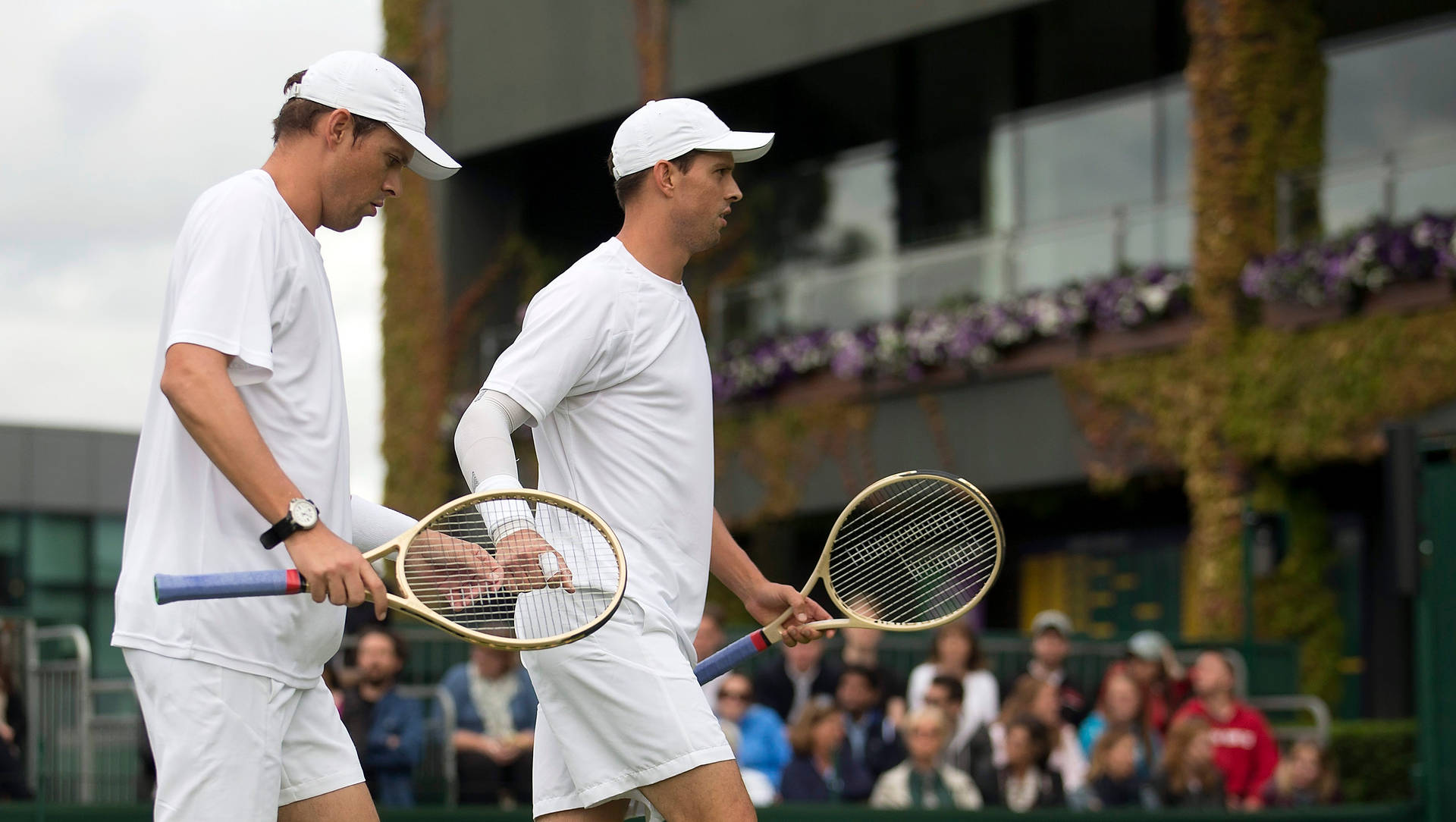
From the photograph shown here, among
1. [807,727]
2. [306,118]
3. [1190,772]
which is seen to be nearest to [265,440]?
[306,118]

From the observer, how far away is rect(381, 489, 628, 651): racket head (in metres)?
3.62

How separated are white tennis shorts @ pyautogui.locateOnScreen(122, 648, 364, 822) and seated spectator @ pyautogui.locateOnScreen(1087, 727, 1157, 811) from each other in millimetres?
6940

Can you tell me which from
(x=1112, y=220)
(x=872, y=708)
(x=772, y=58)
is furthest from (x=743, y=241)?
(x=872, y=708)

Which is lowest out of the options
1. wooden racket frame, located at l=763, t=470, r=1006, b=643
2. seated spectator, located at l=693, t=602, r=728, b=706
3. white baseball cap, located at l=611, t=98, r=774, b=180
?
seated spectator, located at l=693, t=602, r=728, b=706

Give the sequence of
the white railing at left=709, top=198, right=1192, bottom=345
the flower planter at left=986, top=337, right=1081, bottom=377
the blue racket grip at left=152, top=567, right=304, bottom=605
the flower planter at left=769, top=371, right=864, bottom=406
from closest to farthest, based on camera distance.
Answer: the blue racket grip at left=152, top=567, right=304, bottom=605, the white railing at left=709, top=198, right=1192, bottom=345, the flower planter at left=986, top=337, right=1081, bottom=377, the flower planter at left=769, top=371, right=864, bottom=406

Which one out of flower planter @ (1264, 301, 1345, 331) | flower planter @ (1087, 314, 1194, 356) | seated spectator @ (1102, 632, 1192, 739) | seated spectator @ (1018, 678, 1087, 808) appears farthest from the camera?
flower planter @ (1087, 314, 1194, 356)

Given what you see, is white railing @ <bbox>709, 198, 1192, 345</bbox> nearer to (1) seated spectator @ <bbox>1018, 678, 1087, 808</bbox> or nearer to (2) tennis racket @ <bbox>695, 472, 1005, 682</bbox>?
(1) seated spectator @ <bbox>1018, 678, 1087, 808</bbox>

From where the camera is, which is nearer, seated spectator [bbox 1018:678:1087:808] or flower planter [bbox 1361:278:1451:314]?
seated spectator [bbox 1018:678:1087:808]

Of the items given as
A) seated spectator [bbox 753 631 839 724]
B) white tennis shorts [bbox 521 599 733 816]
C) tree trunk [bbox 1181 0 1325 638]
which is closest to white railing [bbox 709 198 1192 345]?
tree trunk [bbox 1181 0 1325 638]

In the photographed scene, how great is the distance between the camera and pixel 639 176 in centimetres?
442

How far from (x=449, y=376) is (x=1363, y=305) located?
11.6 meters

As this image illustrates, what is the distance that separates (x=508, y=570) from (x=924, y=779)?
19.7 feet

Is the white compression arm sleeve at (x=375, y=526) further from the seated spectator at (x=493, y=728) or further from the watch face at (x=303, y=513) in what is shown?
the seated spectator at (x=493, y=728)

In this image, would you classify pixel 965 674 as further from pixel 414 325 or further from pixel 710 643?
pixel 414 325
